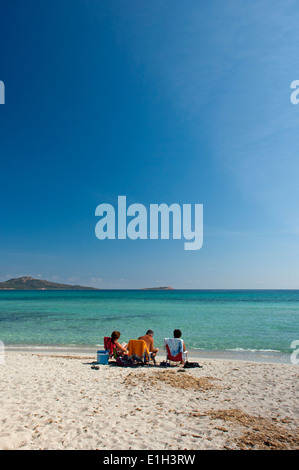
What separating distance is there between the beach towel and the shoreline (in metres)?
2.03

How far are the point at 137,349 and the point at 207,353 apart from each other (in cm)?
517

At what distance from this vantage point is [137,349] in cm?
1095

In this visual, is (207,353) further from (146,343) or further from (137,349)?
(137,349)

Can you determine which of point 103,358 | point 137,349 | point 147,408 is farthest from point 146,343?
point 147,408

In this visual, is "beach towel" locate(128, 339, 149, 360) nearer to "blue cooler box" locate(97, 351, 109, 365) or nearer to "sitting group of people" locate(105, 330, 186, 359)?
"sitting group of people" locate(105, 330, 186, 359)

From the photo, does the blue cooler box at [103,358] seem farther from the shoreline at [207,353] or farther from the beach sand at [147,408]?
the shoreline at [207,353]

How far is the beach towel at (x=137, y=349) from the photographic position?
10.9m

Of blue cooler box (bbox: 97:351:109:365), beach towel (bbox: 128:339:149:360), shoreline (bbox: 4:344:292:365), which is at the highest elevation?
beach towel (bbox: 128:339:149:360)

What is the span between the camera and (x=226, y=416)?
5984mm

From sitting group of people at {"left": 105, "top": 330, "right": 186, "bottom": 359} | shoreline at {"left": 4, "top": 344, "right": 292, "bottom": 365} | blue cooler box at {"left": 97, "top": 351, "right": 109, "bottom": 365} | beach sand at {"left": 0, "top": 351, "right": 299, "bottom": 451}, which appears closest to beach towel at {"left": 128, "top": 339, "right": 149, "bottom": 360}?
sitting group of people at {"left": 105, "top": 330, "right": 186, "bottom": 359}

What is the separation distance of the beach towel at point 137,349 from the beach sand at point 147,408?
22.5 inches

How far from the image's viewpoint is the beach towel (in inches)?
430

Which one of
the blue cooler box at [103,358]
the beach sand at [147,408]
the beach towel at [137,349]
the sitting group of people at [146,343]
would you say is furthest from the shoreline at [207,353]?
the beach sand at [147,408]
